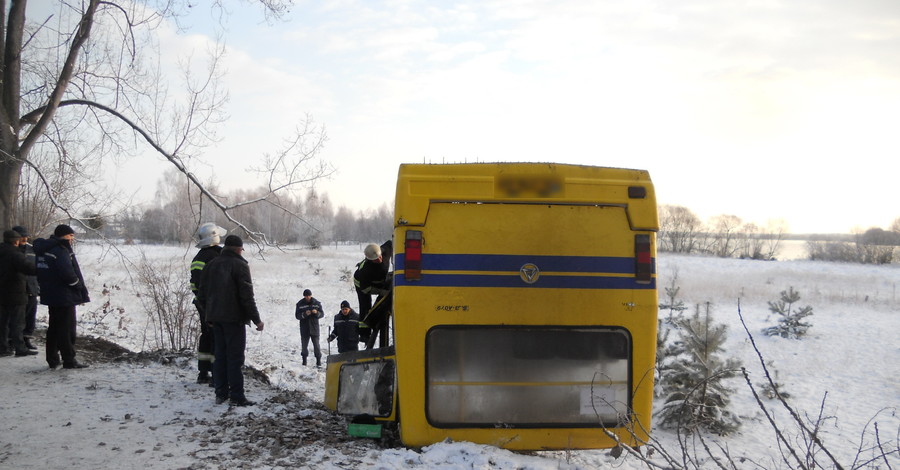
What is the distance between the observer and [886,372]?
1797 cm

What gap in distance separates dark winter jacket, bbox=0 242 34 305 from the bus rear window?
7.23 metres

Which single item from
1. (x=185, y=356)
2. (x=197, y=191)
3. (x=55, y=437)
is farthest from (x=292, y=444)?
(x=197, y=191)

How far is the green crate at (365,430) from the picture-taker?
5.43m

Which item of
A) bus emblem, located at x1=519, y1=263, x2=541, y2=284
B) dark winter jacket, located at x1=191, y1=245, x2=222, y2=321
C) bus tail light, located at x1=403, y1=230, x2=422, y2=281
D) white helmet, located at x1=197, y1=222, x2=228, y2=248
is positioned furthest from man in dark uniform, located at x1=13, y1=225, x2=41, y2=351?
bus emblem, located at x1=519, y1=263, x2=541, y2=284

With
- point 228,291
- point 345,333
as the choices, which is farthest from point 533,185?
point 345,333

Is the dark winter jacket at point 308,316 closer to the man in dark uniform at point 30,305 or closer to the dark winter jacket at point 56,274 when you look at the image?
the man in dark uniform at point 30,305

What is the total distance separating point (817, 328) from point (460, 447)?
2270 cm

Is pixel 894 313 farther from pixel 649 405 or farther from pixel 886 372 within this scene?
pixel 649 405

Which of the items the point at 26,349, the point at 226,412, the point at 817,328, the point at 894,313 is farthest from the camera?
the point at 894,313

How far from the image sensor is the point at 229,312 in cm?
671

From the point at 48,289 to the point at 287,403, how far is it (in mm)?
3506

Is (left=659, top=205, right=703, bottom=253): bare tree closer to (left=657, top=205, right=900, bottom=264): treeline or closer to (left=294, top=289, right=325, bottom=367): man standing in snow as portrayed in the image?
(left=657, top=205, right=900, bottom=264): treeline

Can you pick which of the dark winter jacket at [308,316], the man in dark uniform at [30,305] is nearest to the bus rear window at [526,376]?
the man in dark uniform at [30,305]

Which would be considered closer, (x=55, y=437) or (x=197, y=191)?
(x=55, y=437)
